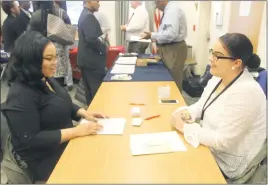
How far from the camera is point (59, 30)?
9.02 feet

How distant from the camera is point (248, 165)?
1181mm

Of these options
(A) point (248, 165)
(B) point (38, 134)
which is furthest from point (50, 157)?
(A) point (248, 165)

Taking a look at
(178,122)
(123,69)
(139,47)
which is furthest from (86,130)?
(139,47)

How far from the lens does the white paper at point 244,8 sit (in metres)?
2.72

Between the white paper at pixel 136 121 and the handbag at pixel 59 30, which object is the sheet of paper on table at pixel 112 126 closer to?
the white paper at pixel 136 121

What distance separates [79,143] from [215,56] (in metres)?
0.82

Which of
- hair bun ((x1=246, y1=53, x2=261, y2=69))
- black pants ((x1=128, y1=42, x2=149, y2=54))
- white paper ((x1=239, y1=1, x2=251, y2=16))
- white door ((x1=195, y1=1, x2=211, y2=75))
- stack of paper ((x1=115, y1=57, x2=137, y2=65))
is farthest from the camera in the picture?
white door ((x1=195, y1=1, x2=211, y2=75))

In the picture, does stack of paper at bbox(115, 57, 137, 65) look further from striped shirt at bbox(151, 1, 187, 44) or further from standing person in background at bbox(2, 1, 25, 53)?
standing person in background at bbox(2, 1, 25, 53)

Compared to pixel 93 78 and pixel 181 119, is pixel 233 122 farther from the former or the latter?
pixel 93 78

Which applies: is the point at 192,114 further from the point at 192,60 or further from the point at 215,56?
the point at 192,60

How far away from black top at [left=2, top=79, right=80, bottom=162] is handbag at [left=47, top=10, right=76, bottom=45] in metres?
1.52

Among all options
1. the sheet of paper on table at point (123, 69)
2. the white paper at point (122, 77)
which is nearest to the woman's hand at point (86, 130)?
the white paper at point (122, 77)

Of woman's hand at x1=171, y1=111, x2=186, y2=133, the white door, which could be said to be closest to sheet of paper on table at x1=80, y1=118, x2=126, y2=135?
woman's hand at x1=171, y1=111, x2=186, y2=133

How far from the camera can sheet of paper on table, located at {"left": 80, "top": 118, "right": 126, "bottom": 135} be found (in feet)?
4.22
